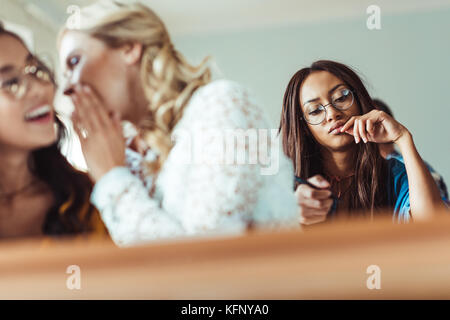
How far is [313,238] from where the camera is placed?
0.86m

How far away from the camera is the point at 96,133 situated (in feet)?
3.31

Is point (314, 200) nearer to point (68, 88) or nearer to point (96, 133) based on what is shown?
point (96, 133)

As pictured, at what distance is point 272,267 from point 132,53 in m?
0.55

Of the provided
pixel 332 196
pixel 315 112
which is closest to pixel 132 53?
pixel 315 112

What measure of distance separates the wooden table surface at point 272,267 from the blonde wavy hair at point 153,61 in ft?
0.67

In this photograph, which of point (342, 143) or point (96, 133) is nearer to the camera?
point (342, 143)

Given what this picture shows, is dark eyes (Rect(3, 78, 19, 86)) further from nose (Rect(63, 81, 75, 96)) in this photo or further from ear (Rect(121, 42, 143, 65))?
ear (Rect(121, 42, 143, 65))

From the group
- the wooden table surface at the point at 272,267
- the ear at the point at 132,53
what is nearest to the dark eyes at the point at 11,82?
the ear at the point at 132,53

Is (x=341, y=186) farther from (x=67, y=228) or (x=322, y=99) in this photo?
(x=67, y=228)

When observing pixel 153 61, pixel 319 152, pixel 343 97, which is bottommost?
pixel 319 152

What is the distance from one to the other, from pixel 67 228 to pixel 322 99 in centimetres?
60

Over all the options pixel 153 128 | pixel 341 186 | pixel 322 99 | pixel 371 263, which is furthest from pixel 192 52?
pixel 371 263

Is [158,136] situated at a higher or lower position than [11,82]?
lower
